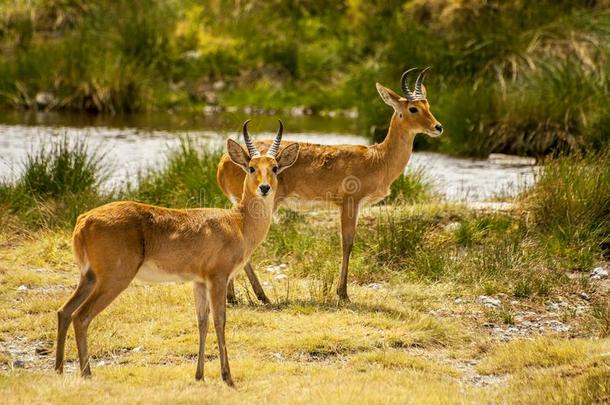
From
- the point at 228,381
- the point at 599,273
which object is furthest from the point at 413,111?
the point at 228,381

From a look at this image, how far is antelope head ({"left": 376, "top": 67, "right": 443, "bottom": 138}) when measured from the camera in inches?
408

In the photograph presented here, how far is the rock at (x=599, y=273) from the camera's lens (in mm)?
10766

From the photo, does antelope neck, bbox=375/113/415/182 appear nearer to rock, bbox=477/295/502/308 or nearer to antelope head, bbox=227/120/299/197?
rock, bbox=477/295/502/308

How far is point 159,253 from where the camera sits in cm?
736

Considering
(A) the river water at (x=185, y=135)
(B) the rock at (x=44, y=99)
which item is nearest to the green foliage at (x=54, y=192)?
(A) the river water at (x=185, y=135)

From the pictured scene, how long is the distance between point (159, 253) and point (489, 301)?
370 centimetres

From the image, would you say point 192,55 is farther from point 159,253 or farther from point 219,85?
point 159,253

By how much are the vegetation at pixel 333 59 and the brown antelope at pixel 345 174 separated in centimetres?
724

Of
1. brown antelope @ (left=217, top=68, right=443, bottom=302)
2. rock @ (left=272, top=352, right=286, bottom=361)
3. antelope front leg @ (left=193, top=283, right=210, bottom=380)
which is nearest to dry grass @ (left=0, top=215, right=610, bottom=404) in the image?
rock @ (left=272, top=352, right=286, bottom=361)

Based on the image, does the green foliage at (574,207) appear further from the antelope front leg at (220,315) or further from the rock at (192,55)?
the rock at (192,55)

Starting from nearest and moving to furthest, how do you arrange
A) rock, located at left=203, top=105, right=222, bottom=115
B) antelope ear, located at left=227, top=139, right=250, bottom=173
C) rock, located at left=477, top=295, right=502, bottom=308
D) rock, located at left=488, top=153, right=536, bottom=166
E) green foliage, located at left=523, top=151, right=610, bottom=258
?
antelope ear, located at left=227, top=139, right=250, bottom=173
rock, located at left=477, top=295, right=502, bottom=308
green foliage, located at left=523, top=151, right=610, bottom=258
rock, located at left=488, top=153, right=536, bottom=166
rock, located at left=203, top=105, right=222, bottom=115

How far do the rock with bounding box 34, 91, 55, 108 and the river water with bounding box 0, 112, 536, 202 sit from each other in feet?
2.30

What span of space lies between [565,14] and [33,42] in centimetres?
1251

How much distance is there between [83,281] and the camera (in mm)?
7301
